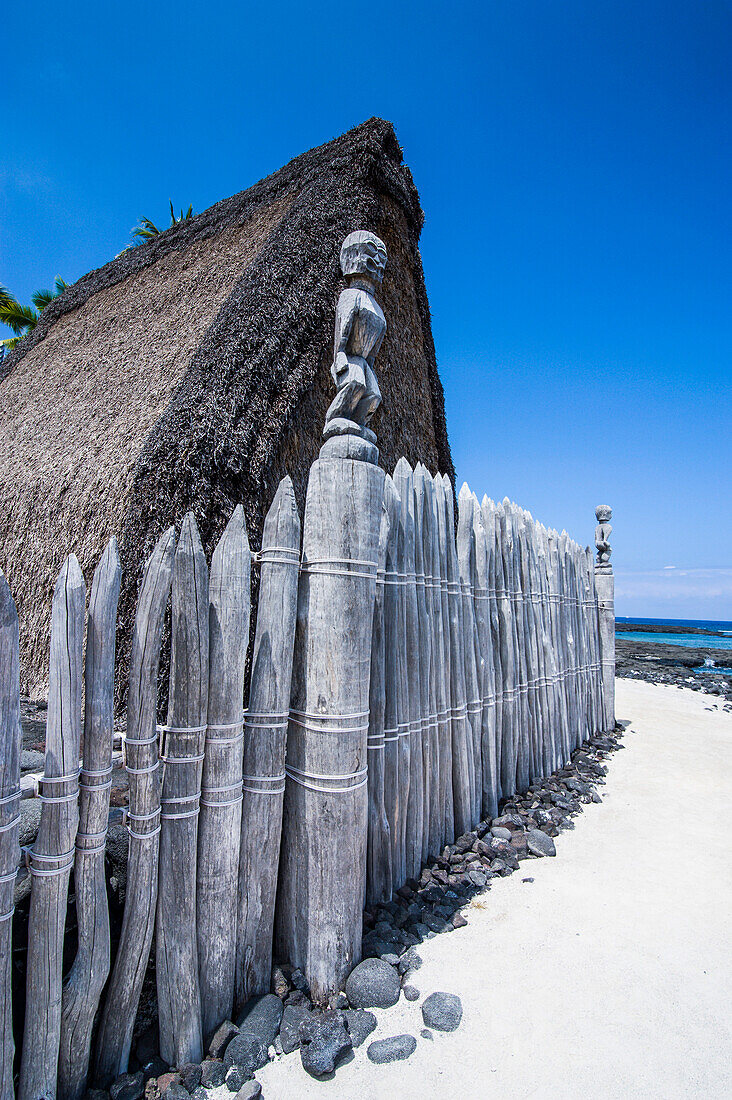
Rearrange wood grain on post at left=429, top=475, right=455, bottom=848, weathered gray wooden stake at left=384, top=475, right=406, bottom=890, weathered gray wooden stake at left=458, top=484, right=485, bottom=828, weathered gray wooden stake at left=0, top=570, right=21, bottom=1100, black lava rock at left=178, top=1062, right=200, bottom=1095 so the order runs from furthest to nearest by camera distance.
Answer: weathered gray wooden stake at left=458, top=484, right=485, bottom=828 → wood grain on post at left=429, top=475, right=455, bottom=848 → weathered gray wooden stake at left=384, top=475, right=406, bottom=890 → black lava rock at left=178, top=1062, right=200, bottom=1095 → weathered gray wooden stake at left=0, top=570, right=21, bottom=1100

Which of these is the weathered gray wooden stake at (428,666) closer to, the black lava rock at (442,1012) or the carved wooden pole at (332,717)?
the carved wooden pole at (332,717)

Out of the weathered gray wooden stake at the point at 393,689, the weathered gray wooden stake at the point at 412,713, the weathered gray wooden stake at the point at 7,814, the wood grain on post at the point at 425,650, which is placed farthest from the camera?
the wood grain on post at the point at 425,650

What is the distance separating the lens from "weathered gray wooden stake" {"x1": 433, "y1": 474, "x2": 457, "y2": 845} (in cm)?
319

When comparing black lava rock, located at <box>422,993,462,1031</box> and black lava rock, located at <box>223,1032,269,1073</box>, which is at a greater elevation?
black lava rock, located at <box>223,1032,269,1073</box>

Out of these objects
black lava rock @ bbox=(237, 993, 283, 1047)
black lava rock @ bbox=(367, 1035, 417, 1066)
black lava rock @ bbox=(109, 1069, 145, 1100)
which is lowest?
black lava rock @ bbox=(367, 1035, 417, 1066)

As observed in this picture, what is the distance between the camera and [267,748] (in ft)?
6.95

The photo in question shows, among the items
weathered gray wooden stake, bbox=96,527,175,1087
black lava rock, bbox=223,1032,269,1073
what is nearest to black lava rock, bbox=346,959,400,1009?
black lava rock, bbox=223,1032,269,1073

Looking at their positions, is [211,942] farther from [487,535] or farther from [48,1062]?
[487,535]

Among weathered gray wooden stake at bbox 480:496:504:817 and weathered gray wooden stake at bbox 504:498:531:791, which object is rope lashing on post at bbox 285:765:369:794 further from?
weathered gray wooden stake at bbox 504:498:531:791

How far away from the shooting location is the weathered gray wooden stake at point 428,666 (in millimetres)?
3016

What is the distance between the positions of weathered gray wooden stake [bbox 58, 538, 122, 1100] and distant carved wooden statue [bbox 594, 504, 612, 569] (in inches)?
261

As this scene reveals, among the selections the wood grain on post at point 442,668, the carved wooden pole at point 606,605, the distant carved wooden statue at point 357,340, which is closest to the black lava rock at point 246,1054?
the wood grain on post at point 442,668

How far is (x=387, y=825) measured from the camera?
2.65 meters

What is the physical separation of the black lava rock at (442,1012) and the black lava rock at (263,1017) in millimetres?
528
